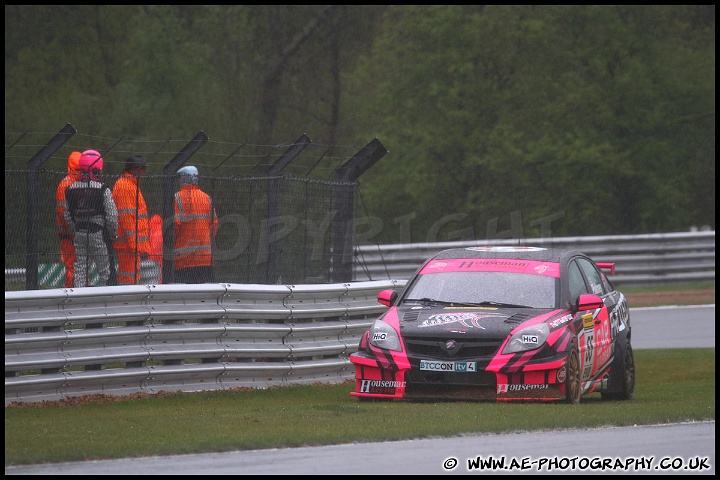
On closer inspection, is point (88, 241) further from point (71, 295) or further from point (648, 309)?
point (648, 309)

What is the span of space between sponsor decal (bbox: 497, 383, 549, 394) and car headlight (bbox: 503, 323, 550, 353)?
29 cm

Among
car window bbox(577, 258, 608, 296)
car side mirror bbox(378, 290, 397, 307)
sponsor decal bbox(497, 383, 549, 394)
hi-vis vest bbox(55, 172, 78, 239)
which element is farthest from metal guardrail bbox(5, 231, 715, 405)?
sponsor decal bbox(497, 383, 549, 394)

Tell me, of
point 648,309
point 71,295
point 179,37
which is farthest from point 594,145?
point 71,295

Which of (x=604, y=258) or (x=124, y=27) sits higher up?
(x=124, y=27)

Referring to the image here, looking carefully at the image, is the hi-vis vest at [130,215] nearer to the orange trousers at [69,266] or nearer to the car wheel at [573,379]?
the orange trousers at [69,266]

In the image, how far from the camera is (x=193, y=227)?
1293cm

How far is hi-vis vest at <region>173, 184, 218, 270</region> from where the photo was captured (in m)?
12.8

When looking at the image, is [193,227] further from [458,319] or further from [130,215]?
[458,319]

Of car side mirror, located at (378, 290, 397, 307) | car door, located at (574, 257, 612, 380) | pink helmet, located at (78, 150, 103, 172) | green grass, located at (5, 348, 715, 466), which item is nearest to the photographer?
green grass, located at (5, 348, 715, 466)

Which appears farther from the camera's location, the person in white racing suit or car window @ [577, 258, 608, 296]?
car window @ [577, 258, 608, 296]

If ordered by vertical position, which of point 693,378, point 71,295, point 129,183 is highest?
point 129,183

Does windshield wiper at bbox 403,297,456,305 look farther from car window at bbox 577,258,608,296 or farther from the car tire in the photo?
the car tire

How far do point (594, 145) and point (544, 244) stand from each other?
6.77 metres

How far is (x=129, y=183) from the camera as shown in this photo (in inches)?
485
